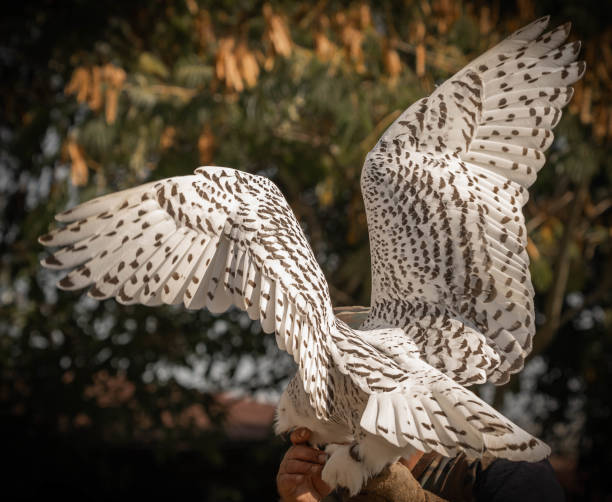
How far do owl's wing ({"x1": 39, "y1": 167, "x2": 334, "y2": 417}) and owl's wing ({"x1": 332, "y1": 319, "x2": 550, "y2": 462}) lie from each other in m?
0.14

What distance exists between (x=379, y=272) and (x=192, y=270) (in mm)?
795

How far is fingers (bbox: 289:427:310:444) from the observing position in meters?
2.42

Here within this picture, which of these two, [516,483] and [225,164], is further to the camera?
[225,164]

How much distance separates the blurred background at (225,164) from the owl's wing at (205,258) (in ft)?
9.69

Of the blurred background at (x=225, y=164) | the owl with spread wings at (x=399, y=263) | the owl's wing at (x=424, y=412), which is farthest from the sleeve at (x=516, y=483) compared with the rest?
the blurred background at (x=225, y=164)

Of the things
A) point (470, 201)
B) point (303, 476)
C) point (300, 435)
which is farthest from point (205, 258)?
point (470, 201)

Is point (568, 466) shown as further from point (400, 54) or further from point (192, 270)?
point (192, 270)

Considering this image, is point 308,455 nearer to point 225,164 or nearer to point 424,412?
point 424,412

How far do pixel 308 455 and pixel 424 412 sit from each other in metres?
0.55

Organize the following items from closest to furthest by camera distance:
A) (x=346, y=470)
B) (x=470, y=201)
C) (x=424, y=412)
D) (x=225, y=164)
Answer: (x=424, y=412) < (x=346, y=470) < (x=470, y=201) < (x=225, y=164)

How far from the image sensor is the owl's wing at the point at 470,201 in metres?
2.64

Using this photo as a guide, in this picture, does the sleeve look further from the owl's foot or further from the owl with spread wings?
the owl's foot

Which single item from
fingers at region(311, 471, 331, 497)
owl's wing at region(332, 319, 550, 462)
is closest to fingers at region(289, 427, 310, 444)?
fingers at region(311, 471, 331, 497)

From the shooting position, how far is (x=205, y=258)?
238cm
